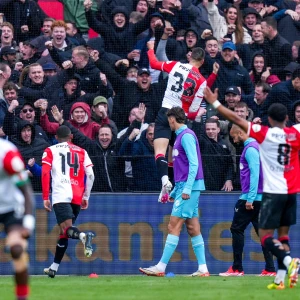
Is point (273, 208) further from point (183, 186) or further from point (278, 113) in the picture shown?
point (183, 186)

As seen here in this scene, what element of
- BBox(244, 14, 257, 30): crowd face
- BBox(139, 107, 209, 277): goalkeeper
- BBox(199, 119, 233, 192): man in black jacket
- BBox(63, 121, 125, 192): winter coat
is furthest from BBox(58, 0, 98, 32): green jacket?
BBox(139, 107, 209, 277): goalkeeper

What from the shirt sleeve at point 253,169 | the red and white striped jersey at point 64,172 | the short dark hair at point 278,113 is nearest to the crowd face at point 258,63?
the shirt sleeve at point 253,169

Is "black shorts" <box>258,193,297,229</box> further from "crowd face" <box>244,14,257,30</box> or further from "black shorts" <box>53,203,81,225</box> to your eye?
"crowd face" <box>244,14,257,30</box>

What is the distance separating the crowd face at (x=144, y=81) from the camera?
18359mm

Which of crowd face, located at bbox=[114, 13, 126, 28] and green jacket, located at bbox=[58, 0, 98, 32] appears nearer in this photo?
crowd face, located at bbox=[114, 13, 126, 28]

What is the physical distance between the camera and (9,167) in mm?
9172

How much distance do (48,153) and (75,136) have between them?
1.99 meters

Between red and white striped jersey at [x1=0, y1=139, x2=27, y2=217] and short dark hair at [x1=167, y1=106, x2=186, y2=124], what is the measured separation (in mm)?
4682

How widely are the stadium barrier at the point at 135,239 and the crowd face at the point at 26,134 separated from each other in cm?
117

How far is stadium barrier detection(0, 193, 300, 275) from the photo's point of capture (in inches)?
658

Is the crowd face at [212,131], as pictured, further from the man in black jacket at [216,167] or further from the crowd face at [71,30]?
the crowd face at [71,30]

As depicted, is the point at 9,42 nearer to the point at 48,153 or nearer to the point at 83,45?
the point at 83,45

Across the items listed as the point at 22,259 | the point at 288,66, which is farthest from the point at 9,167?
the point at 288,66

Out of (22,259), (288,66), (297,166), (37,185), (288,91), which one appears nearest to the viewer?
(22,259)
